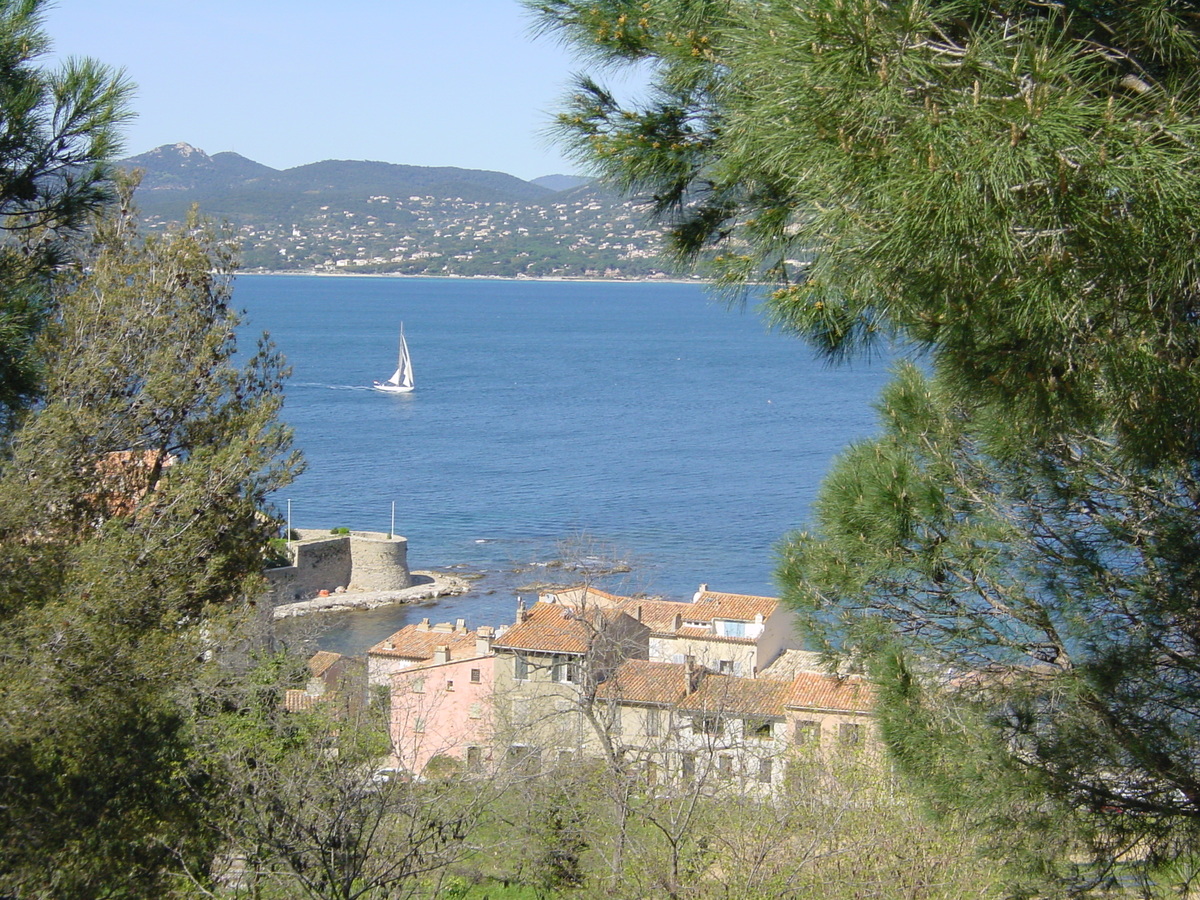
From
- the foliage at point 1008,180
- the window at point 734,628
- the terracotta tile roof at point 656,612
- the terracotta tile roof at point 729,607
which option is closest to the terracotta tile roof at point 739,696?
the terracotta tile roof at point 656,612

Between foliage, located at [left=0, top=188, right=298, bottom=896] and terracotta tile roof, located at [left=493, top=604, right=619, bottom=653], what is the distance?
1050 centimetres

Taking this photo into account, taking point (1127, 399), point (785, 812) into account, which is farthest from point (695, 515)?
point (1127, 399)

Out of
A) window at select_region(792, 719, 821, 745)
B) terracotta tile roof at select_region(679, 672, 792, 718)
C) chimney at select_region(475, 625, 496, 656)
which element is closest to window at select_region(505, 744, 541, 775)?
terracotta tile roof at select_region(679, 672, 792, 718)

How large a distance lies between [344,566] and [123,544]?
2719 cm

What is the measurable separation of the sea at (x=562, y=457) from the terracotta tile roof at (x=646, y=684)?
8.86ft

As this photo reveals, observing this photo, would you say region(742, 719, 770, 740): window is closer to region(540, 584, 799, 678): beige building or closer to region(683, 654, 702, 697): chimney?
region(683, 654, 702, 697): chimney

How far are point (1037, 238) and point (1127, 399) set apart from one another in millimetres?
501

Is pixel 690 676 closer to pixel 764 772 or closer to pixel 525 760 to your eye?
pixel 525 760

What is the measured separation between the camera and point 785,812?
25.8 feet

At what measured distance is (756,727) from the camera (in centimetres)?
1286

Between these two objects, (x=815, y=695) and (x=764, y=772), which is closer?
(x=764, y=772)

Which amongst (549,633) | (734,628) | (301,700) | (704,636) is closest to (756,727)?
(301,700)

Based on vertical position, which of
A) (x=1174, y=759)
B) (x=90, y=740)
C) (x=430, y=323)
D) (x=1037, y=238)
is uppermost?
(x=1037, y=238)

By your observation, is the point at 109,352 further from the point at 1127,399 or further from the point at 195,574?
the point at 1127,399
